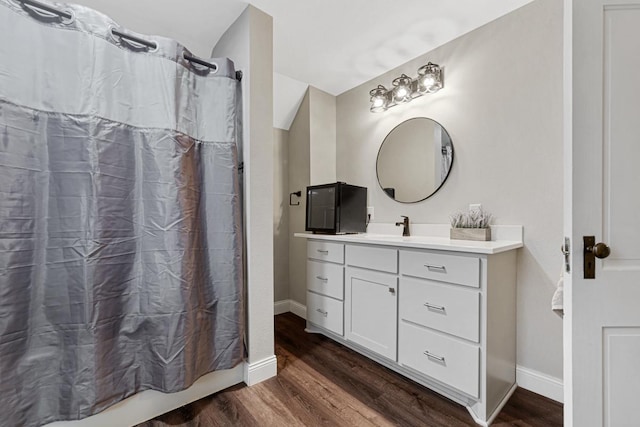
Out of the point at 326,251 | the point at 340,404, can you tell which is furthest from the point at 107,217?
the point at 340,404

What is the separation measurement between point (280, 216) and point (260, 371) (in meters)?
1.58

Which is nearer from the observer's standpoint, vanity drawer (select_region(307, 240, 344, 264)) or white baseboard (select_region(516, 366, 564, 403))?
white baseboard (select_region(516, 366, 564, 403))

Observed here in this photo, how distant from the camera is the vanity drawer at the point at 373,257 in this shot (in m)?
1.76

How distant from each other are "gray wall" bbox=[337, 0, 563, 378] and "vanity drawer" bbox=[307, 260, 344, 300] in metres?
0.82

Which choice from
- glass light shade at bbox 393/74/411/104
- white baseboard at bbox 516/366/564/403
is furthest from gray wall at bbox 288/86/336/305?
white baseboard at bbox 516/366/564/403

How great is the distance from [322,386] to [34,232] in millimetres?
1657

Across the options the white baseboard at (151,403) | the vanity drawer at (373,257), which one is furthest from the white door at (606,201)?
A: the white baseboard at (151,403)

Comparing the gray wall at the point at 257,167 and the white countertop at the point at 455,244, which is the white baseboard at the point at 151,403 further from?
the white countertop at the point at 455,244

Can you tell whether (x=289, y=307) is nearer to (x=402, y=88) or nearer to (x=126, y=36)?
(x=402, y=88)

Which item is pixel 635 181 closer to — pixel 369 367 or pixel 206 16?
pixel 369 367

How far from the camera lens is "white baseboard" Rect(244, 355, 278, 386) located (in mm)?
1714

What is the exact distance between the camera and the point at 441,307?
152 centimetres

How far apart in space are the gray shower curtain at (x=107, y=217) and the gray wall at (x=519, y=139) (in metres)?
1.60

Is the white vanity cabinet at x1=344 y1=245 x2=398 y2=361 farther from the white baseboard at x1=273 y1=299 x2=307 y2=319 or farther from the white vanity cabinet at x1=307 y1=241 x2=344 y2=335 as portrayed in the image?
the white baseboard at x1=273 y1=299 x2=307 y2=319
